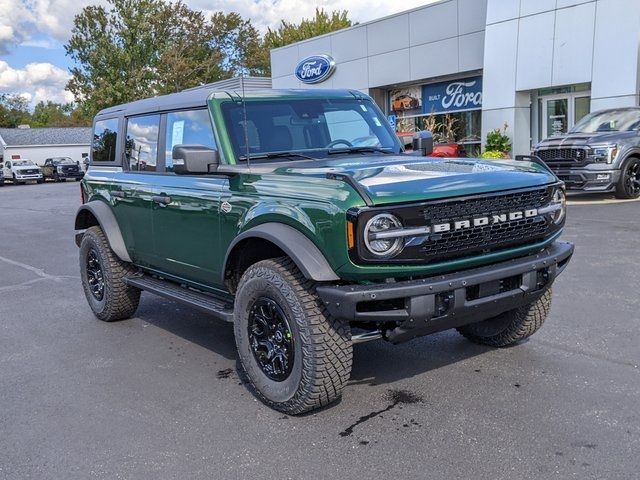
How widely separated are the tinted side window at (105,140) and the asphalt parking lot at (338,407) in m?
1.60

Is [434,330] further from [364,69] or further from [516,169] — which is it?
[364,69]

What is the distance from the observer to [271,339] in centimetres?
387

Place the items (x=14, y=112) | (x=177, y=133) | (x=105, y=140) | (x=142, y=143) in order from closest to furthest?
(x=177, y=133)
(x=142, y=143)
(x=105, y=140)
(x=14, y=112)

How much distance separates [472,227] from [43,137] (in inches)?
2965

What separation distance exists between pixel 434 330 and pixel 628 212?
929 cm

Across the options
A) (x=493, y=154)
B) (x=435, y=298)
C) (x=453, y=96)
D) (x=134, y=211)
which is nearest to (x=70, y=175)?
(x=453, y=96)

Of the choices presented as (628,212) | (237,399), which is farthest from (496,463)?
(628,212)

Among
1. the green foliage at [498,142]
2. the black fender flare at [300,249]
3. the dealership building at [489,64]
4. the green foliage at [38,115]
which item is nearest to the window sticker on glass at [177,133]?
the black fender flare at [300,249]

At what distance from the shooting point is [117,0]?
57.8 meters

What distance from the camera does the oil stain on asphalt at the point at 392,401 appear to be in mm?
3602

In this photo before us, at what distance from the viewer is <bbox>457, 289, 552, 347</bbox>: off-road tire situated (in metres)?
→ 4.53

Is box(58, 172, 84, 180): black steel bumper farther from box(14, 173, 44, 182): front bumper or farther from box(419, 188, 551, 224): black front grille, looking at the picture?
box(419, 188, 551, 224): black front grille

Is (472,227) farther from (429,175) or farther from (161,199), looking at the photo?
(161,199)

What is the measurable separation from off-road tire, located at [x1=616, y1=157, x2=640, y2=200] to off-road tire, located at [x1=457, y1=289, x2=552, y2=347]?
950 cm
